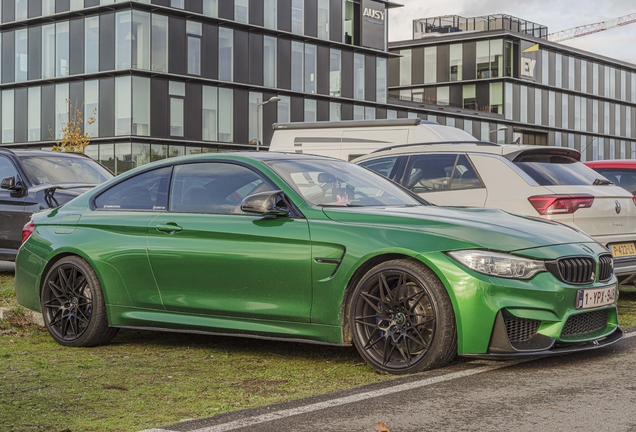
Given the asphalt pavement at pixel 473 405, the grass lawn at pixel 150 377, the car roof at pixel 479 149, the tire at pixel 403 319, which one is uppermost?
the car roof at pixel 479 149

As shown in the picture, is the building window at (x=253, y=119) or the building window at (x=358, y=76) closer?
the building window at (x=253, y=119)

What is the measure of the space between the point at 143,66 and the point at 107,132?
3.77 metres

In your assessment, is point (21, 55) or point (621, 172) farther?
point (21, 55)

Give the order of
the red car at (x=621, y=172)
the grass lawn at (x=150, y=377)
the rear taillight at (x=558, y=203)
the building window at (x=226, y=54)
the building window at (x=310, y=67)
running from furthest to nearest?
the building window at (x=310, y=67)
the building window at (x=226, y=54)
the red car at (x=621, y=172)
the rear taillight at (x=558, y=203)
the grass lawn at (x=150, y=377)

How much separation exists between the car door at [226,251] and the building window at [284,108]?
45.3m

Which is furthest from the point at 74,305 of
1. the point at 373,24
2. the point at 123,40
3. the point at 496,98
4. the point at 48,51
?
the point at 496,98

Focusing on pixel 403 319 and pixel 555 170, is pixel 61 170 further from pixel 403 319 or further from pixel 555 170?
pixel 403 319

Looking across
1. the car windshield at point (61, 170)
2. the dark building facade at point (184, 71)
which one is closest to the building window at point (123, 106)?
the dark building facade at point (184, 71)

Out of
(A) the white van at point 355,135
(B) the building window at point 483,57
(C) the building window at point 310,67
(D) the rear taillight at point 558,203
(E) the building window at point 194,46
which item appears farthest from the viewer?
(B) the building window at point 483,57

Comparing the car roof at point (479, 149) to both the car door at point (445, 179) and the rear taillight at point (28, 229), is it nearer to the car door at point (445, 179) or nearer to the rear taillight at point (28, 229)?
the car door at point (445, 179)

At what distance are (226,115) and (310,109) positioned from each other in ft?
20.7

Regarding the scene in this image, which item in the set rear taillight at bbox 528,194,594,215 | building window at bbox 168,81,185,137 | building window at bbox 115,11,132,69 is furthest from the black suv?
building window at bbox 168,81,185,137

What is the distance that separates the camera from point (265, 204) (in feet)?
20.4

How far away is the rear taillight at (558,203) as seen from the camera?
8.73 m
